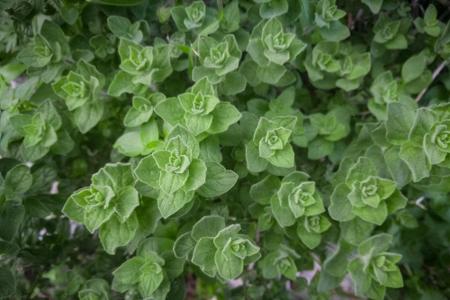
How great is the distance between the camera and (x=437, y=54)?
1210mm

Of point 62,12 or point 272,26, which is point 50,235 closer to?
point 62,12

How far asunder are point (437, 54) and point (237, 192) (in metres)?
0.62

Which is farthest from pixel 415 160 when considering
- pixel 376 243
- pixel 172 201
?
pixel 172 201

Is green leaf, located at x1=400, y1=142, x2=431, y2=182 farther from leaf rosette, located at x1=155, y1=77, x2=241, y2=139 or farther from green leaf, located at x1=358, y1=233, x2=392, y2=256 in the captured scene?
leaf rosette, located at x1=155, y1=77, x2=241, y2=139

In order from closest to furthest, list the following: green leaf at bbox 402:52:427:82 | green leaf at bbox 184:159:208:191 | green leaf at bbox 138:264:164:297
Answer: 1. green leaf at bbox 184:159:208:191
2. green leaf at bbox 138:264:164:297
3. green leaf at bbox 402:52:427:82

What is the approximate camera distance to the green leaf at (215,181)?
2.95ft

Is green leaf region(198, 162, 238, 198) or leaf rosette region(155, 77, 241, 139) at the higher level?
leaf rosette region(155, 77, 241, 139)

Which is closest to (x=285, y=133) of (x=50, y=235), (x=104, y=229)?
(x=104, y=229)

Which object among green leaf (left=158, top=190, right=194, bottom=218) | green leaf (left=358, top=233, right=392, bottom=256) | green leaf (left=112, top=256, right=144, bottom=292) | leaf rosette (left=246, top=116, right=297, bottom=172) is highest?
leaf rosette (left=246, top=116, right=297, bottom=172)

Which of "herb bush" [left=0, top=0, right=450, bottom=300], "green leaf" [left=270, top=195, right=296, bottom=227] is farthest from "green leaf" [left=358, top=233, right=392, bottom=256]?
"green leaf" [left=270, top=195, right=296, bottom=227]

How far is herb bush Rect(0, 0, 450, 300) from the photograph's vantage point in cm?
93

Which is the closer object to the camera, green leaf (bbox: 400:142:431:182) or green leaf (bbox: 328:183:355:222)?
green leaf (bbox: 400:142:431:182)

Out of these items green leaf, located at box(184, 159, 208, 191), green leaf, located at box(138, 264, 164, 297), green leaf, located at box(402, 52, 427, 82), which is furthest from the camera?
green leaf, located at box(402, 52, 427, 82)

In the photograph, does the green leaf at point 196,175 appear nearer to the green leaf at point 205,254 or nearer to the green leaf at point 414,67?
the green leaf at point 205,254
